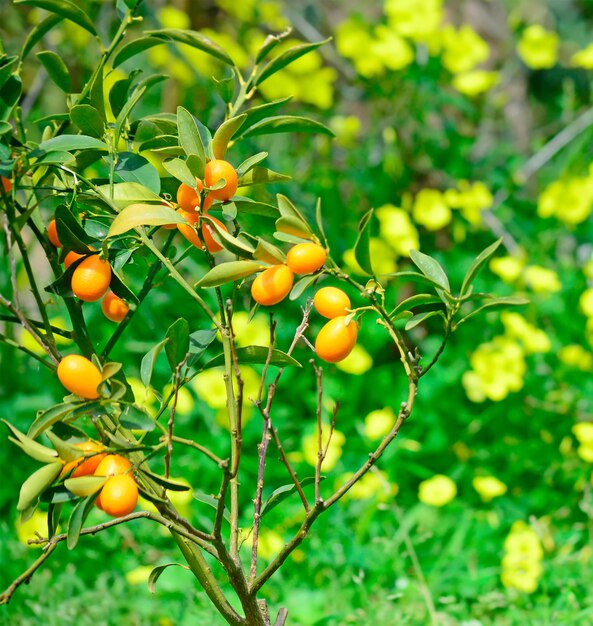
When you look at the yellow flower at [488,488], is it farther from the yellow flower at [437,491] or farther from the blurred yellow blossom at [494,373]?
the blurred yellow blossom at [494,373]

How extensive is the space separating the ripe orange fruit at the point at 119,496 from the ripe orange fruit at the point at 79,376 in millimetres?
83

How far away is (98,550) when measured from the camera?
1.80m

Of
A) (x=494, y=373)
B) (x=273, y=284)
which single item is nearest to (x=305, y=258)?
(x=273, y=284)

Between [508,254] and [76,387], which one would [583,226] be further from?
[76,387]

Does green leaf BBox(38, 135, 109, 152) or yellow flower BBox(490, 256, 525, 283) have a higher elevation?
green leaf BBox(38, 135, 109, 152)

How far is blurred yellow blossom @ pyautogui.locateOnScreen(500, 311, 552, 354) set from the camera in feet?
7.40

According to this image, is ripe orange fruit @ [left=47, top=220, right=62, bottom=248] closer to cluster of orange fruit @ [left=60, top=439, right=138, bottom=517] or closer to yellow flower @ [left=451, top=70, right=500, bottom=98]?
cluster of orange fruit @ [left=60, top=439, right=138, bottom=517]

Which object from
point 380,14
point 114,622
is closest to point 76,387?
point 114,622

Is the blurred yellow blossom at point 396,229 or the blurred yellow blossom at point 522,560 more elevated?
the blurred yellow blossom at point 396,229

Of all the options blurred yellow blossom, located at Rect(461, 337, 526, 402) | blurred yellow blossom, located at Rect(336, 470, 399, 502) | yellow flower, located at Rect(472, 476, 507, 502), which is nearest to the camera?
blurred yellow blossom, located at Rect(336, 470, 399, 502)

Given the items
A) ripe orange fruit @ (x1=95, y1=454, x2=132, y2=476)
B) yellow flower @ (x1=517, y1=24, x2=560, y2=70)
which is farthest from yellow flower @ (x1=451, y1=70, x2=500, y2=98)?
ripe orange fruit @ (x1=95, y1=454, x2=132, y2=476)

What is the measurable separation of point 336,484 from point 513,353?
2.05ft

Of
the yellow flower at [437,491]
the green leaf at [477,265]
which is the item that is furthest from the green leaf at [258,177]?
the yellow flower at [437,491]

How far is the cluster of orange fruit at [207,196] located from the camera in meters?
0.77
